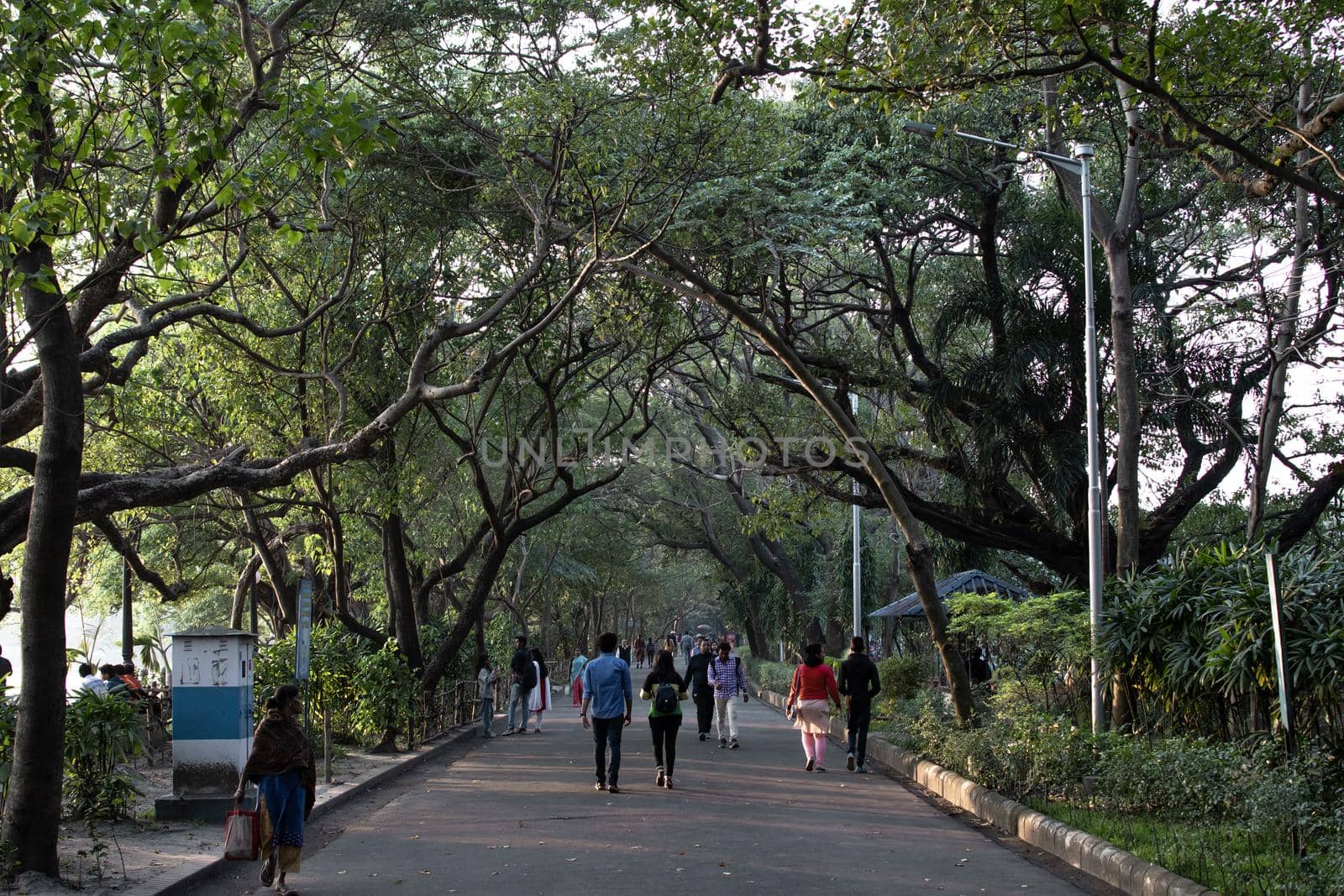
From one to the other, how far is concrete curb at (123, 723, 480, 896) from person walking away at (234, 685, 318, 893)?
1.98 feet

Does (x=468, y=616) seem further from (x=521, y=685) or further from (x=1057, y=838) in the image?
(x=1057, y=838)

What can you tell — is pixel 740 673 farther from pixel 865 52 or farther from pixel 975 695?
pixel 865 52

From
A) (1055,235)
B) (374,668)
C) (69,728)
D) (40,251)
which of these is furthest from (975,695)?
(40,251)

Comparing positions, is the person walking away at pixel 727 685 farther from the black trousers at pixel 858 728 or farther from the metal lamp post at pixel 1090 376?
the metal lamp post at pixel 1090 376

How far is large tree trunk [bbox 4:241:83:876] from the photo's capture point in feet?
27.4

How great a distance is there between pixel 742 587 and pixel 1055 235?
25826mm

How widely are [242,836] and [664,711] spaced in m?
6.87

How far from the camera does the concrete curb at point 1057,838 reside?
8.22 m

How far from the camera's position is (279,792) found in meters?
8.63

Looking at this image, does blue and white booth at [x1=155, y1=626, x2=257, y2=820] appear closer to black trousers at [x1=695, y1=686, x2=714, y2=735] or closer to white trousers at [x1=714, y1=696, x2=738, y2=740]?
white trousers at [x1=714, y1=696, x2=738, y2=740]

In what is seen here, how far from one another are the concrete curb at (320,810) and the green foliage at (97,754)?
168cm

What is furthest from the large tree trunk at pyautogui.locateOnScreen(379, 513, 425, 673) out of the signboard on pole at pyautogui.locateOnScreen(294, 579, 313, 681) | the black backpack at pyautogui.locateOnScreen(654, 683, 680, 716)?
the black backpack at pyautogui.locateOnScreen(654, 683, 680, 716)

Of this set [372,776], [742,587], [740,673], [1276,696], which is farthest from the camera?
[742,587]

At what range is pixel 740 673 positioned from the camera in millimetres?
21359
